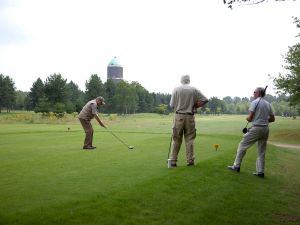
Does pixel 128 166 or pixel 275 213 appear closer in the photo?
pixel 275 213

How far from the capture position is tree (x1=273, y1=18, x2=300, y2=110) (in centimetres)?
4041

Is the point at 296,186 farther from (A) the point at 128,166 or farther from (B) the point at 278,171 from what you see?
(A) the point at 128,166

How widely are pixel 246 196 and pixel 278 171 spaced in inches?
176

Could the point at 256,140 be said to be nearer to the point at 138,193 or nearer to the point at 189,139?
the point at 189,139

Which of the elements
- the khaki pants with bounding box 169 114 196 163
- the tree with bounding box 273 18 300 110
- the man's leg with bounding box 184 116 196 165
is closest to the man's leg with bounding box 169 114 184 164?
the khaki pants with bounding box 169 114 196 163

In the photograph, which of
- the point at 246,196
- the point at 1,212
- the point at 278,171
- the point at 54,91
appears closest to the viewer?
the point at 1,212

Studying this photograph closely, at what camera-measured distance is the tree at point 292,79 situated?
4041cm

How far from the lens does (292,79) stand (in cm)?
4122

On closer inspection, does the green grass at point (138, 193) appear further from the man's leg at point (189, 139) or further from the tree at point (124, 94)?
the tree at point (124, 94)

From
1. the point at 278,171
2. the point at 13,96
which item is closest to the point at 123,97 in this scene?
the point at 13,96

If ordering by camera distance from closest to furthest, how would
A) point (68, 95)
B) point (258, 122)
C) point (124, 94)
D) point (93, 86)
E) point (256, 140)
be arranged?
point (258, 122) → point (256, 140) → point (68, 95) → point (93, 86) → point (124, 94)

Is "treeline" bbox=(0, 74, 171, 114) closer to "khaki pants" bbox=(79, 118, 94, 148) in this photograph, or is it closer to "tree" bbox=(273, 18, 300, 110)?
"tree" bbox=(273, 18, 300, 110)

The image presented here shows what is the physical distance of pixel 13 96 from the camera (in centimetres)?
10162

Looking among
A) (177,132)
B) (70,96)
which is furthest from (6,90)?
(177,132)
